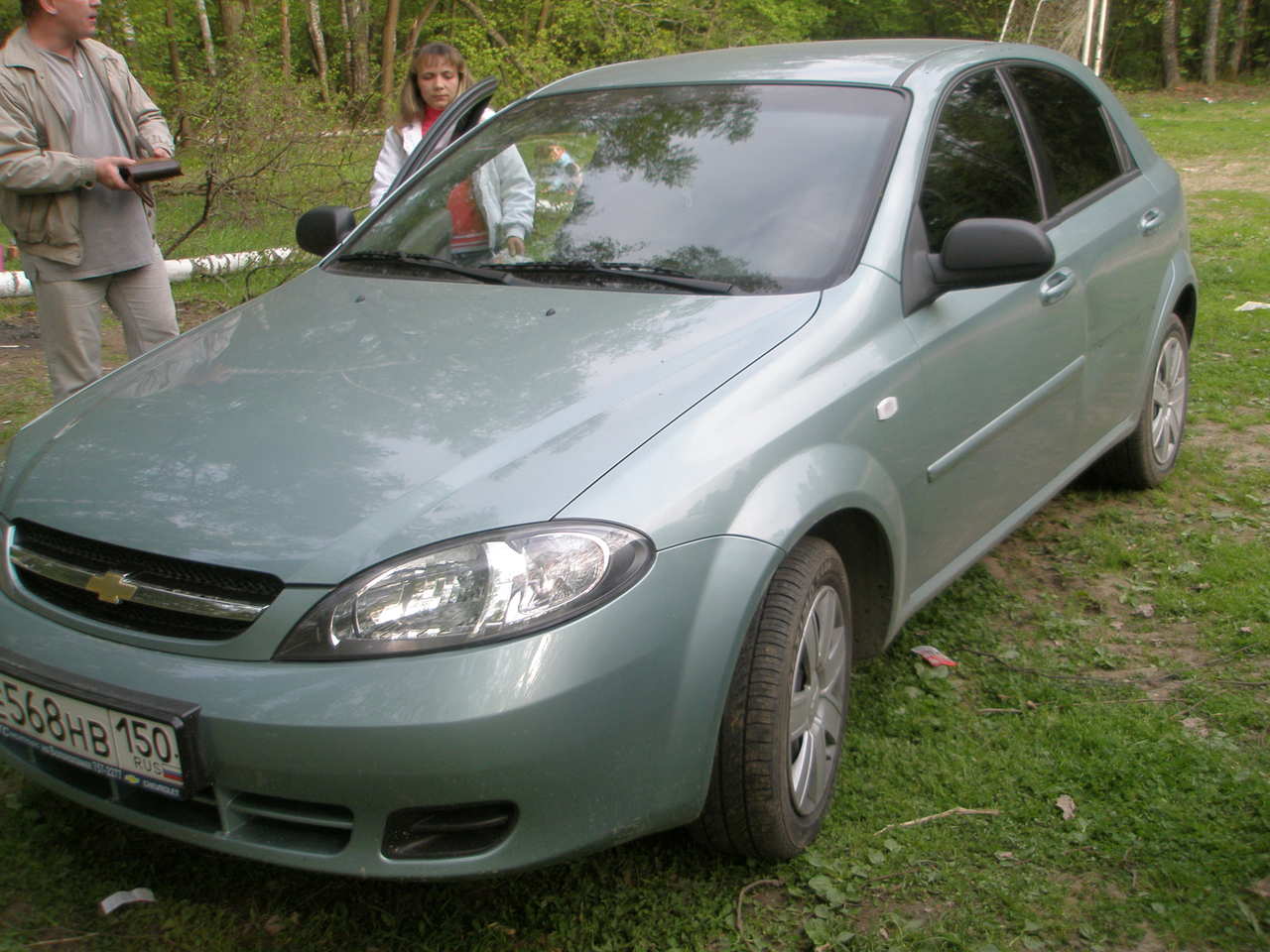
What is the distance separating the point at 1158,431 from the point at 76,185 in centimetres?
385

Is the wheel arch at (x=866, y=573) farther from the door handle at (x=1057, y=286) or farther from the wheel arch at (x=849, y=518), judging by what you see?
the door handle at (x=1057, y=286)

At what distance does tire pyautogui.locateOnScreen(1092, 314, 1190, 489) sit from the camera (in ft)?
14.5

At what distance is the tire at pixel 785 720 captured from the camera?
2.39 meters

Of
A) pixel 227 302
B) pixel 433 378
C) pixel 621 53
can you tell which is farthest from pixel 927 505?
pixel 621 53

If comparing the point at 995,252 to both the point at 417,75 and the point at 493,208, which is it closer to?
the point at 493,208

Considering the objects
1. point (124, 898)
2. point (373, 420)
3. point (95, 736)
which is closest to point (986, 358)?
point (373, 420)

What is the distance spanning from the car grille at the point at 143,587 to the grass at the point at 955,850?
2.19 feet

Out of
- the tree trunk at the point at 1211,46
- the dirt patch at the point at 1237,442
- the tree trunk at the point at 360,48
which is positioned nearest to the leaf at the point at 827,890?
the dirt patch at the point at 1237,442

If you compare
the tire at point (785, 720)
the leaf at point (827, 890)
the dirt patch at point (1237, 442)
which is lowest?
the dirt patch at point (1237, 442)

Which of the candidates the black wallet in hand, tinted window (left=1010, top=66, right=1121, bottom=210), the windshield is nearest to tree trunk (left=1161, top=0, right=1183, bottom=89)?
tinted window (left=1010, top=66, right=1121, bottom=210)

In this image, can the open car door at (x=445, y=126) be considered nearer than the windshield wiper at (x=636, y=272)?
No

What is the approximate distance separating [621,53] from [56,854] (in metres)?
13.1

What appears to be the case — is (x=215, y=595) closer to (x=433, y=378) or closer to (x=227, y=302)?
(x=433, y=378)

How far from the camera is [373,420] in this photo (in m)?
2.49
